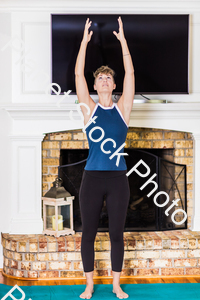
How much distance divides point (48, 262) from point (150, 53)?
5.57ft

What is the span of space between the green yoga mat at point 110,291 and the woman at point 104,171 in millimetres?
107

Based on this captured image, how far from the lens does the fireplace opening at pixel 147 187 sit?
2695 millimetres

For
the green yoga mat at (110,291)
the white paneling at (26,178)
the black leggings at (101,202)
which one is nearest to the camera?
the black leggings at (101,202)

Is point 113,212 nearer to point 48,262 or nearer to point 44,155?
point 48,262

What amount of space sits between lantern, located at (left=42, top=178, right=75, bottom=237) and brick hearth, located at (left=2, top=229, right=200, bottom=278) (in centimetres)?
6

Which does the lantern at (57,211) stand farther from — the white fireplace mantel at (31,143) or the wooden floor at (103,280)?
the wooden floor at (103,280)

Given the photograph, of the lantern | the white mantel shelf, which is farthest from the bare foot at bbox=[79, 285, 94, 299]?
the white mantel shelf

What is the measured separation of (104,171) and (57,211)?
0.64m

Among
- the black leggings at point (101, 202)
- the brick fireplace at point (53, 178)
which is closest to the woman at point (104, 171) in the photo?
the black leggings at point (101, 202)

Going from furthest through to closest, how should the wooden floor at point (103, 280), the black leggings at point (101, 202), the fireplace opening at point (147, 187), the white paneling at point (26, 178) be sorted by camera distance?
the fireplace opening at point (147, 187) < the white paneling at point (26, 178) < the wooden floor at point (103, 280) < the black leggings at point (101, 202)

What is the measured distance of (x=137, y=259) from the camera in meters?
2.41

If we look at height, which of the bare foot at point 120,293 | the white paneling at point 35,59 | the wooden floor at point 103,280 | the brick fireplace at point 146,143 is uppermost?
the white paneling at point 35,59

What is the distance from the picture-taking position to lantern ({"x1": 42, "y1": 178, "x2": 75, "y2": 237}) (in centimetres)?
246

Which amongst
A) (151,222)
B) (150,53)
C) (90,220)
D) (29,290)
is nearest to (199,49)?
(150,53)
